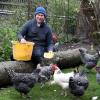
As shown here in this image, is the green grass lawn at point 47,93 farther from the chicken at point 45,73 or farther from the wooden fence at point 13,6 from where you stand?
the wooden fence at point 13,6

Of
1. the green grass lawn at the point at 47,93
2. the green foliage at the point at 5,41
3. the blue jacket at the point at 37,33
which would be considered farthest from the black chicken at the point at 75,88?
the green foliage at the point at 5,41

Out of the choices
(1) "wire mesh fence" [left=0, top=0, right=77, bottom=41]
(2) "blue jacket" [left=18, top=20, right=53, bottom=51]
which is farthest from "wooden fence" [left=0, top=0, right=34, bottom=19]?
(2) "blue jacket" [left=18, top=20, right=53, bottom=51]

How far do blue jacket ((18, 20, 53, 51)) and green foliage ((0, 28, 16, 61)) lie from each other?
2.43 ft

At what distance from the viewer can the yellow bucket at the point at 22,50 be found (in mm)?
8852

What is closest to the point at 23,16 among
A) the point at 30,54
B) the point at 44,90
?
the point at 30,54

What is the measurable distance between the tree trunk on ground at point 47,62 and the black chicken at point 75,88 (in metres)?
1.75

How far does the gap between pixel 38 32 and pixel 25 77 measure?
213cm

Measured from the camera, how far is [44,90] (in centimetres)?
848

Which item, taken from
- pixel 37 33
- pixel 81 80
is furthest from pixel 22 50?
pixel 81 80

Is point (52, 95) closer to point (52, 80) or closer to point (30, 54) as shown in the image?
point (52, 80)

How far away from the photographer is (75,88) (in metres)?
7.48

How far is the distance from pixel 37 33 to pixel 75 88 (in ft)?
8.21

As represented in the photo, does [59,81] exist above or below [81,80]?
below

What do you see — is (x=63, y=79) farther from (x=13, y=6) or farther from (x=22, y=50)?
(x=13, y=6)
